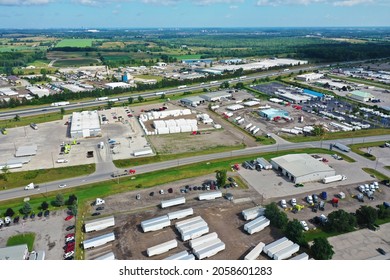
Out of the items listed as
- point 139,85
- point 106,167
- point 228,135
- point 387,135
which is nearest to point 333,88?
point 387,135

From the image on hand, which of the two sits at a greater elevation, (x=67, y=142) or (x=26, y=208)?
(x=26, y=208)

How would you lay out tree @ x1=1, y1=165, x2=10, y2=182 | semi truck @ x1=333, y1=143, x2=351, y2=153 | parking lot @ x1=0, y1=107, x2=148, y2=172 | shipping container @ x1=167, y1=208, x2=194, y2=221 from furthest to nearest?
semi truck @ x1=333, y1=143, x2=351, y2=153 → parking lot @ x1=0, y1=107, x2=148, y2=172 → tree @ x1=1, y1=165, x2=10, y2=182 → shipping container @ x1=167, y1=208, x2=194, y2=221

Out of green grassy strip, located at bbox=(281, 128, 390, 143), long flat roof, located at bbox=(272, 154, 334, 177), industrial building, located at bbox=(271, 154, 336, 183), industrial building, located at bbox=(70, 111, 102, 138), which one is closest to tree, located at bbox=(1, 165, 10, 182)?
industrial building, located at bbox=(70, 111, 102, 138)

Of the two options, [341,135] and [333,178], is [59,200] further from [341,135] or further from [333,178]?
[341,135]

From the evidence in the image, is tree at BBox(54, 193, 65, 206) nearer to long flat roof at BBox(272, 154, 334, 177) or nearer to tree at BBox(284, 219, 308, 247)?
tree at BBox(284, 219, 308, 247)

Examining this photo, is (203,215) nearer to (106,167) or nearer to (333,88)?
(106,167)

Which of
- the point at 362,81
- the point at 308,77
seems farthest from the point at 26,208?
the point at 362,81
